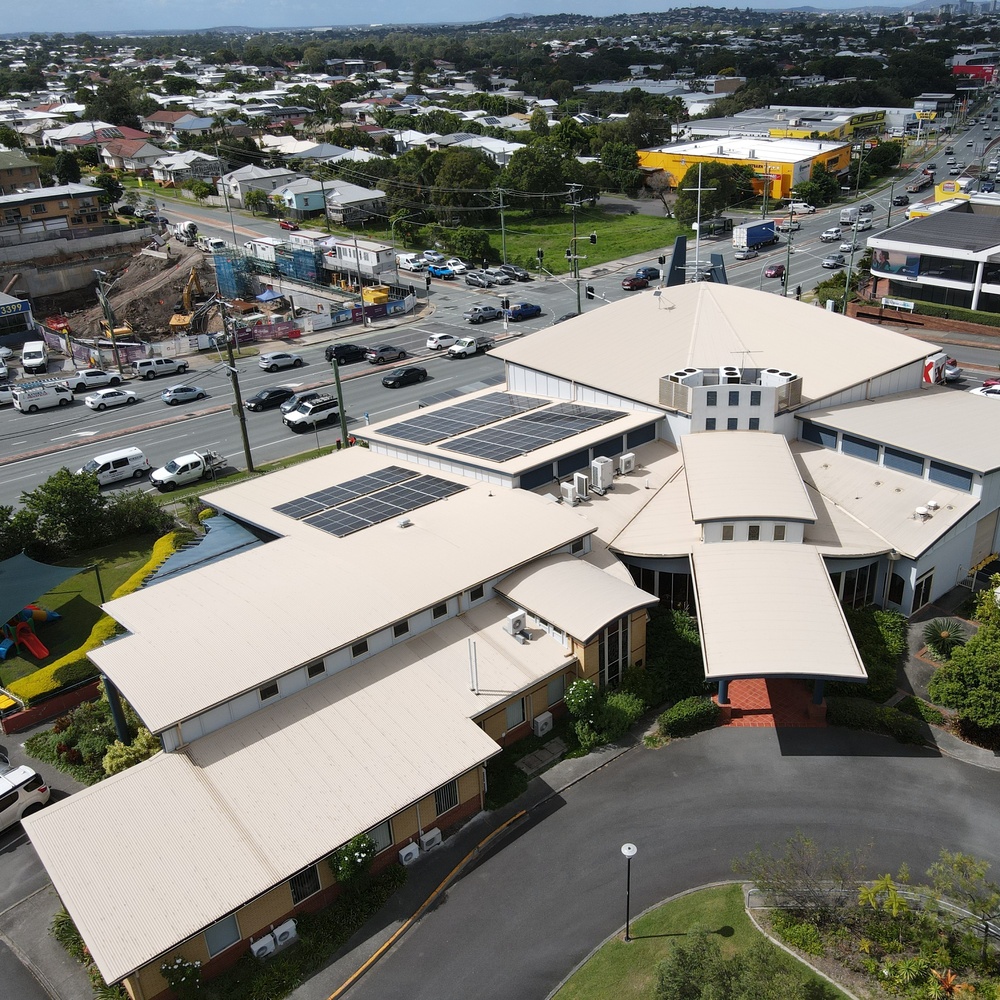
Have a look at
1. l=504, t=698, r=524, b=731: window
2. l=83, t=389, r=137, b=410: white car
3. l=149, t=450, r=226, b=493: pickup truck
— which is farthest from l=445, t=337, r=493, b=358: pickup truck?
l=504, t=698, r=524, b=731: window

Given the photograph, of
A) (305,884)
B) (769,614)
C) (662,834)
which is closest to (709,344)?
(769,614)

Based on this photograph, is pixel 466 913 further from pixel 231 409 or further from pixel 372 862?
pixel 231 409

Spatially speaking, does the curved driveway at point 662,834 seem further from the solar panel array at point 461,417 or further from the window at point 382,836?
the solar panel array at point 461,417

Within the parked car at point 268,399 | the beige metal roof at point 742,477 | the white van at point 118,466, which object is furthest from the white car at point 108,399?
the beige metal roof at point 742,477

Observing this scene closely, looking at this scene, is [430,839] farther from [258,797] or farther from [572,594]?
[572,594]

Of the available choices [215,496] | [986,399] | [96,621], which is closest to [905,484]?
[986,399]

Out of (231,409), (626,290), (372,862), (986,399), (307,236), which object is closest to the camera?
(372,862)
